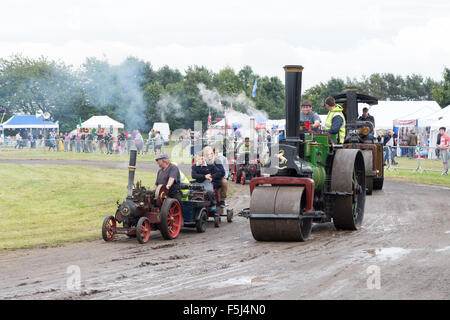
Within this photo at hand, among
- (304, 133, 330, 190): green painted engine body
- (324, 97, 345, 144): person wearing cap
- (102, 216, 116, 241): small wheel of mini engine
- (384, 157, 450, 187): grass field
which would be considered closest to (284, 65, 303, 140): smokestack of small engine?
(304, 133, 330, 190): green painted engine body

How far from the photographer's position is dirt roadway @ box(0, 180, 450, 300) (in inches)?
246

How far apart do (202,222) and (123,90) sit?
20.5 metres

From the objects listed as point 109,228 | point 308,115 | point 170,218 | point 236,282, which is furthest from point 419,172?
point 236,282

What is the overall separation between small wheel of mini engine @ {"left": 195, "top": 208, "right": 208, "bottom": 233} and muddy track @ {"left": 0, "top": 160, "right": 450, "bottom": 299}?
15 cm

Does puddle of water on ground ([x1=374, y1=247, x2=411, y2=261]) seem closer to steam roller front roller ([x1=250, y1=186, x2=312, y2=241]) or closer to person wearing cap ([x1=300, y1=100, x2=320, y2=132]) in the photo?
steam roller front roller ([x1=250, y1=186, x2=312, y2=241])

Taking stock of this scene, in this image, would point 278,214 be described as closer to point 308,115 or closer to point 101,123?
point 308,115

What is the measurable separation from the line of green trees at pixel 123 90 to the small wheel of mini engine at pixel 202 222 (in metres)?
16.1

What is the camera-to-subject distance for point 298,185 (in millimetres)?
9586

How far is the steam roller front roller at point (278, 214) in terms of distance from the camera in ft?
30.2

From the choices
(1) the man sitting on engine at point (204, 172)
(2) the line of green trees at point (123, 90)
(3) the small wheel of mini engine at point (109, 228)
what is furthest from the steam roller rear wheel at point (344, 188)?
(2) the line of green trees at point (123, 90)
